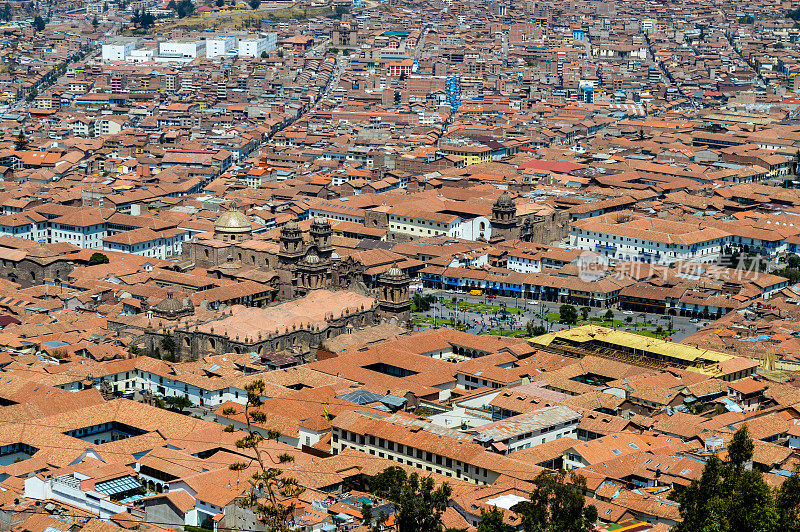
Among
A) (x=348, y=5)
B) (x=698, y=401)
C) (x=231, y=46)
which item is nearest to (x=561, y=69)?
(x=231, y=46)

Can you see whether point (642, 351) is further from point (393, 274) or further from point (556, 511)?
point (556, 511)

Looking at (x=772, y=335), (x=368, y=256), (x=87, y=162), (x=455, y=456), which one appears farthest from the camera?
(x=87, y=162)

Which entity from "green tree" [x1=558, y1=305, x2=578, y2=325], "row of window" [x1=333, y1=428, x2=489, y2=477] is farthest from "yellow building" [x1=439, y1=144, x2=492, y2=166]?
"row of window" [x1=333, y1=428, x2=489, y2=477]

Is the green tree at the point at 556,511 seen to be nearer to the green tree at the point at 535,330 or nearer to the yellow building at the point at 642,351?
the yellow building at the point at 642,351

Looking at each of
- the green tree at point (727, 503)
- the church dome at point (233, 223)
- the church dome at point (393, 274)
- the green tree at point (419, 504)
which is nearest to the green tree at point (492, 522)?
the green tree at point (419, 504)

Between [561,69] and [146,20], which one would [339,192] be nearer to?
[561,69]

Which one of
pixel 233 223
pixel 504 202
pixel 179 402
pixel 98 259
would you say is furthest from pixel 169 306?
pixel 504 202
